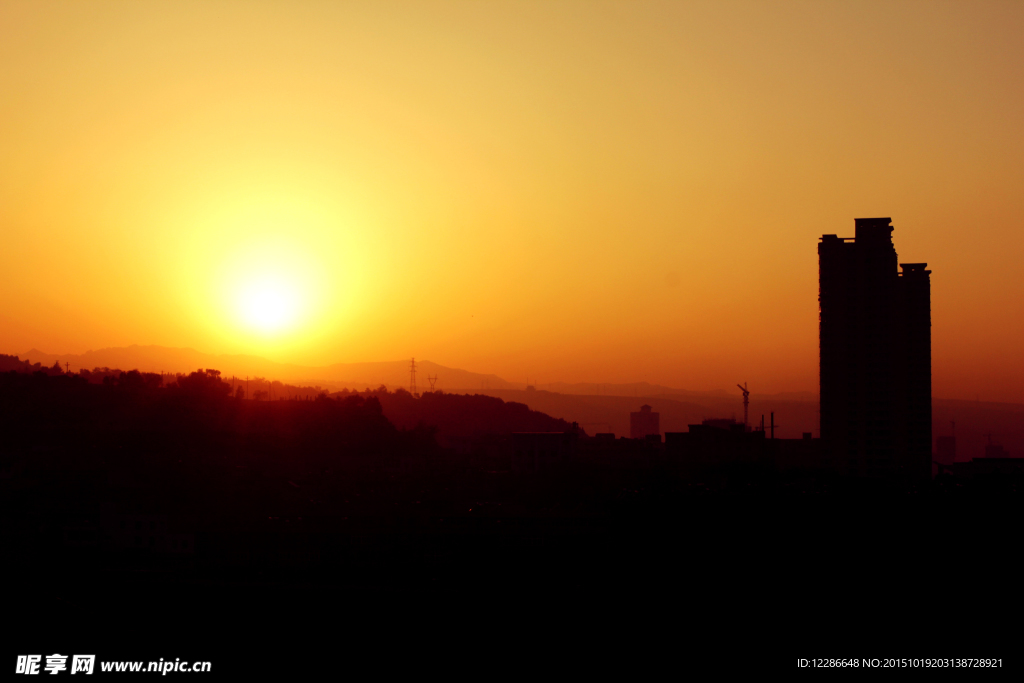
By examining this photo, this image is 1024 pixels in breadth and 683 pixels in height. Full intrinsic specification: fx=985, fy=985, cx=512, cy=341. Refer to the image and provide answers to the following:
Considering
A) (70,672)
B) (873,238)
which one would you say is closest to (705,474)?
(873,238)

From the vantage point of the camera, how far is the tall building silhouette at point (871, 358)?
35750 millimetres

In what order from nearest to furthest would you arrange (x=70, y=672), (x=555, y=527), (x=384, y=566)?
1. (x=70, y=672)
2. (x=384, y=566)
3. (x=555, y=527)

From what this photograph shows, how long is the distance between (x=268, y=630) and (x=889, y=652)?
1000 cm

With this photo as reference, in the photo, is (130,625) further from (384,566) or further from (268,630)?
(384,566)

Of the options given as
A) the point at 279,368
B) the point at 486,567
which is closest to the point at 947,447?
the point at 486,567

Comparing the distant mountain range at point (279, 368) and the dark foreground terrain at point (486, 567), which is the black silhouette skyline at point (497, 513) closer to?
the dark foreground terrain at point (486, 567)

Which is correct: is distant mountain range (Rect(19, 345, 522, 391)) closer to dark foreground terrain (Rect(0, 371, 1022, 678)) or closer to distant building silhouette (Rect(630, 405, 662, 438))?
distant building silhouette (Rect(630, 405, 662, 438))

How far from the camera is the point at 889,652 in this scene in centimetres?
1575

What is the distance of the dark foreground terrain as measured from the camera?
51.1 ft

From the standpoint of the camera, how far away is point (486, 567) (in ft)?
62.1

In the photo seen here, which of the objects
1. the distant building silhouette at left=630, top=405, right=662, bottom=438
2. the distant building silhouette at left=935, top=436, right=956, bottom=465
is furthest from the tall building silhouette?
the distant building silhouette at left=630, top=405, right=662, bottom=438

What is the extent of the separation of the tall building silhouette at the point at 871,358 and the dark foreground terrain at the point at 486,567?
24.8 feet

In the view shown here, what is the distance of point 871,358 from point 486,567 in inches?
866

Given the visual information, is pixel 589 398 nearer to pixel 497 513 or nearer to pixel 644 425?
pixel 644 425
